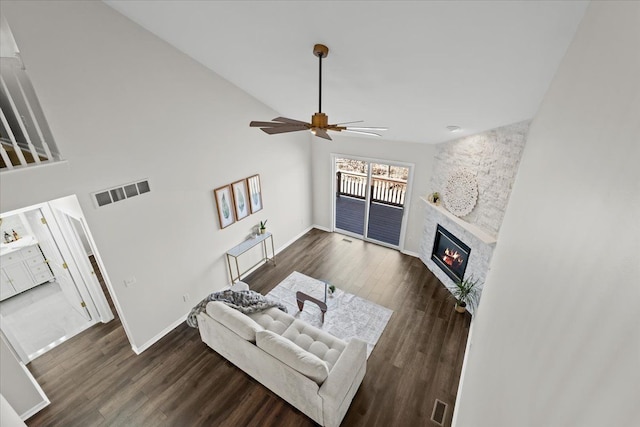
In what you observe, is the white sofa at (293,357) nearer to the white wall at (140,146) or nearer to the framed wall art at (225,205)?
the white wall at (140,146)

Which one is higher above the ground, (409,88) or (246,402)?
(409,88)

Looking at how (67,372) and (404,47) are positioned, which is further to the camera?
(67,372)

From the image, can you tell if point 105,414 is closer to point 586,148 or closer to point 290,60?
point 290,60

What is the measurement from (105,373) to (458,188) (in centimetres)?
628

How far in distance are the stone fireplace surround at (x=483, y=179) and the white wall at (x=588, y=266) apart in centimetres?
272

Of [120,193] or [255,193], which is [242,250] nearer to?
[255,193]

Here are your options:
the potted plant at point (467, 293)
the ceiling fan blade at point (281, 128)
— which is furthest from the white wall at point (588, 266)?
the potted plant at point (467, 293)

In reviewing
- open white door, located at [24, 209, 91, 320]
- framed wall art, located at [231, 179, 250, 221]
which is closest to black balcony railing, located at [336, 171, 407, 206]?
framed wall art, located at [231, 179, 250, 221]

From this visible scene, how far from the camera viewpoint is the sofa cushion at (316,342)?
370 centimetres

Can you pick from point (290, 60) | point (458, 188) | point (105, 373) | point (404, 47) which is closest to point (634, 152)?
point (404, 47)

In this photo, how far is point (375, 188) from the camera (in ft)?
32.3

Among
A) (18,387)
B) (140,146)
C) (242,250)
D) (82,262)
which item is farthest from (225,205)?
(18,387)

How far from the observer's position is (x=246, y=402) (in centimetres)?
376

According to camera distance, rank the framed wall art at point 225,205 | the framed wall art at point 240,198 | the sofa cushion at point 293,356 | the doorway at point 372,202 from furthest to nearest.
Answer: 1. the doorway at point 372,202
2. the framed wall art at point 240,198
3. the framed wall art at point 225,205
4. the sofa cushion at point 293,356
